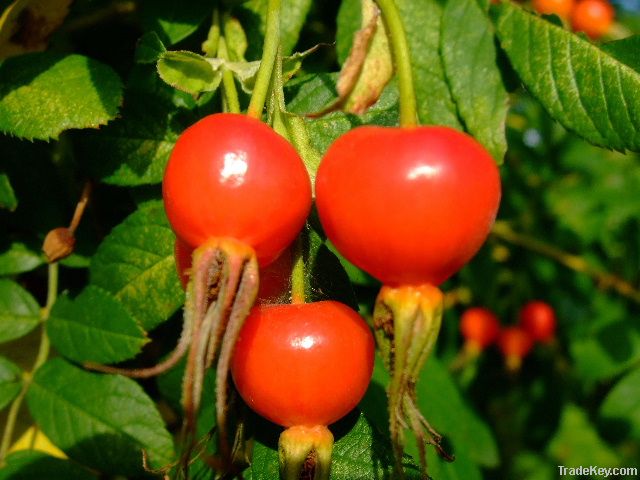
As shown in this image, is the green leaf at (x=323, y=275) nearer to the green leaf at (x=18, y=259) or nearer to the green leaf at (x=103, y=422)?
the green leaf at (x=103, y=422)

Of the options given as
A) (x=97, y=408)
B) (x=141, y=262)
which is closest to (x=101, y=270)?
(x=141, y=262)

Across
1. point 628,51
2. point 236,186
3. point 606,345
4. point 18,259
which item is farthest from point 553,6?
point 236,186

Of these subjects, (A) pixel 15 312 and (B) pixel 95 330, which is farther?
(A) pixel 15 312

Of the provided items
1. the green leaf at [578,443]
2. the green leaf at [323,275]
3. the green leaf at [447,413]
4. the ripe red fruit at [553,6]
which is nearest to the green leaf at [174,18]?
the green leaf at [323,275]

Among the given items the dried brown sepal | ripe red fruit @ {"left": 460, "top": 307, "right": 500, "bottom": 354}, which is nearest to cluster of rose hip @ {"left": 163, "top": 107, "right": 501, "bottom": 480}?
the dried brown sepal

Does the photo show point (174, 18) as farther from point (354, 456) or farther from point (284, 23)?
point (354, 456)

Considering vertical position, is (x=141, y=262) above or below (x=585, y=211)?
above

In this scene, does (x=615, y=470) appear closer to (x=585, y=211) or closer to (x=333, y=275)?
(x=585, y=211)
